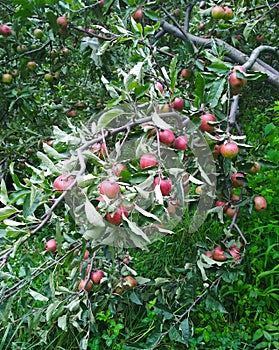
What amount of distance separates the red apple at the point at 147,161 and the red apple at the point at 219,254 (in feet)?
2.08

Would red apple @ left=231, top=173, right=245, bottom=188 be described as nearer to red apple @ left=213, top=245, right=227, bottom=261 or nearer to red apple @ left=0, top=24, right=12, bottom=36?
red apple @ left=213, top=245, right=227, bottom=261

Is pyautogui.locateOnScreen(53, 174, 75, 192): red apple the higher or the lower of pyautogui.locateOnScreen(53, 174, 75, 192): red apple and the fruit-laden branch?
the higher

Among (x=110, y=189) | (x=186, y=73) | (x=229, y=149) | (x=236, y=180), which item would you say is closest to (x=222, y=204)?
(x=236, y=180)

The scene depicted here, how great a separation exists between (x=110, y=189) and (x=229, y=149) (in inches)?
16.8

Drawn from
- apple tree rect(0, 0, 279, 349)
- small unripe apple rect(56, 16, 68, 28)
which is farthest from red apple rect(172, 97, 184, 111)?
small unripe apple rect(56, 16, 68, 28)

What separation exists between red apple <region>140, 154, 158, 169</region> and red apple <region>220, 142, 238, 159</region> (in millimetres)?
269

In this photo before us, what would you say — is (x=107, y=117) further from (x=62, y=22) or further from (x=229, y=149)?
(x=62, y=22)

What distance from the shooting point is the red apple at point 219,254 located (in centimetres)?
154

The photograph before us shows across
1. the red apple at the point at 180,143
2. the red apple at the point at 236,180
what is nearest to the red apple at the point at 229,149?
the red apple at the point at 180,143

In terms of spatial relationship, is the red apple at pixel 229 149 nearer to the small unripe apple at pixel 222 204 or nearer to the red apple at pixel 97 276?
the small unripe apple at pixel 222 204

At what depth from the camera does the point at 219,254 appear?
154 cm

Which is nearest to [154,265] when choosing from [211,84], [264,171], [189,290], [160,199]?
[264,171]

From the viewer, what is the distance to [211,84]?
123cm

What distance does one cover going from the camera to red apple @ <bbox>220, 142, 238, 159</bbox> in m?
1.20
